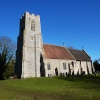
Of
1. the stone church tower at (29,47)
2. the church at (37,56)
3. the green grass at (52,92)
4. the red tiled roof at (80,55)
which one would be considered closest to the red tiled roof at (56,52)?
the church at (37,56)

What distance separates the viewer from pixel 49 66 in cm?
4866

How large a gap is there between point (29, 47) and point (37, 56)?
3.35m

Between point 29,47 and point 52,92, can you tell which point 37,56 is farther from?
point 52,92

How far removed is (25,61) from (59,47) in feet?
52.4

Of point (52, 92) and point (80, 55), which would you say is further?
point (80, 55)

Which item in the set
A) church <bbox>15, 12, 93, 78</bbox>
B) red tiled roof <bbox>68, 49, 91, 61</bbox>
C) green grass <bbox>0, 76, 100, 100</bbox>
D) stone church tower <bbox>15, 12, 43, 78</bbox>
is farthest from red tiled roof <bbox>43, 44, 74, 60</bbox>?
green grass <bbox>0, 76, 100, 100</bbox>

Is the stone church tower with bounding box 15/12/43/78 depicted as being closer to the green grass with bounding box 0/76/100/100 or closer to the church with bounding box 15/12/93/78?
the church with bounding box 15/12/93/78

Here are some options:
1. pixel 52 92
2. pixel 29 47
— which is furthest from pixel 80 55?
pixel 52 92

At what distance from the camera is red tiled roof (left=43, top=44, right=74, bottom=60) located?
50037 millimetres

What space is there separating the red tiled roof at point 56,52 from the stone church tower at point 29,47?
273 cm

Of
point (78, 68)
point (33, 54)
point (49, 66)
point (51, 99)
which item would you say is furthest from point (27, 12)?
point (51, 99)

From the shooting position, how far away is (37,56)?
4744cm

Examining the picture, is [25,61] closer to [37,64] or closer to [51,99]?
[37,64]

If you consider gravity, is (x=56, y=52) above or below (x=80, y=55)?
above
